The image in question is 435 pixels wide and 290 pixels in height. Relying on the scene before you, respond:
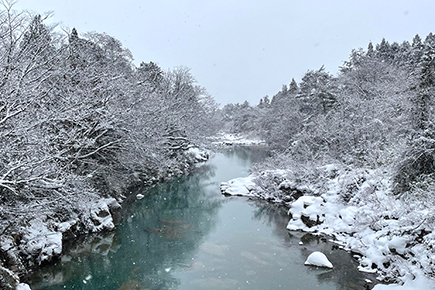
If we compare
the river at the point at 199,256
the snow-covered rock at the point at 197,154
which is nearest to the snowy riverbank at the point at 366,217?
the river at the point at 199,256

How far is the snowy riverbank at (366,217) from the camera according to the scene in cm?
747

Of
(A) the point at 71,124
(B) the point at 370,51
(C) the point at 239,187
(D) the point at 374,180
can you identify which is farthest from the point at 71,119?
(B) the point at 370,51

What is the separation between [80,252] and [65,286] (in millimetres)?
2127

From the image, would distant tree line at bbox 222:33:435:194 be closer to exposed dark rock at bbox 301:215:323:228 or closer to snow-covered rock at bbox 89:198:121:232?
exposed dark rock at bbox 301:215:323:228

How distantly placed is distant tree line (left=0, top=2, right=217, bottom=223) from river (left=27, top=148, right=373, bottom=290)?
1.95 metres

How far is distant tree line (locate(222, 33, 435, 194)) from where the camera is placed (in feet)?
32.7

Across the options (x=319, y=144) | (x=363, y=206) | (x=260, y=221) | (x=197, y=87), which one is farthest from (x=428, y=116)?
(x=197, y=87)

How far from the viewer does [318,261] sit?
8906mm

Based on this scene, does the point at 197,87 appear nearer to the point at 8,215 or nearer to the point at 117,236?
the point at 117,236

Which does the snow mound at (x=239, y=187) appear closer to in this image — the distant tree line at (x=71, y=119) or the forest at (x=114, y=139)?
the forest at (x=114, y=139)

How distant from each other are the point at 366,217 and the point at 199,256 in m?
5.98

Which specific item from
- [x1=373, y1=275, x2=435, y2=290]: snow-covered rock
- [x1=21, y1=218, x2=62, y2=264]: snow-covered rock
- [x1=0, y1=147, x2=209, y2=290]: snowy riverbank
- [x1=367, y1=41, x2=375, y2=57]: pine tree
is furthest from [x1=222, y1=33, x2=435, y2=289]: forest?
[x1=21, y1=218, x2=62, y2=264]: snow-covered rock

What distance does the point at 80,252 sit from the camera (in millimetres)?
9820

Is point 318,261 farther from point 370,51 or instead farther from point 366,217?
point 370,51
